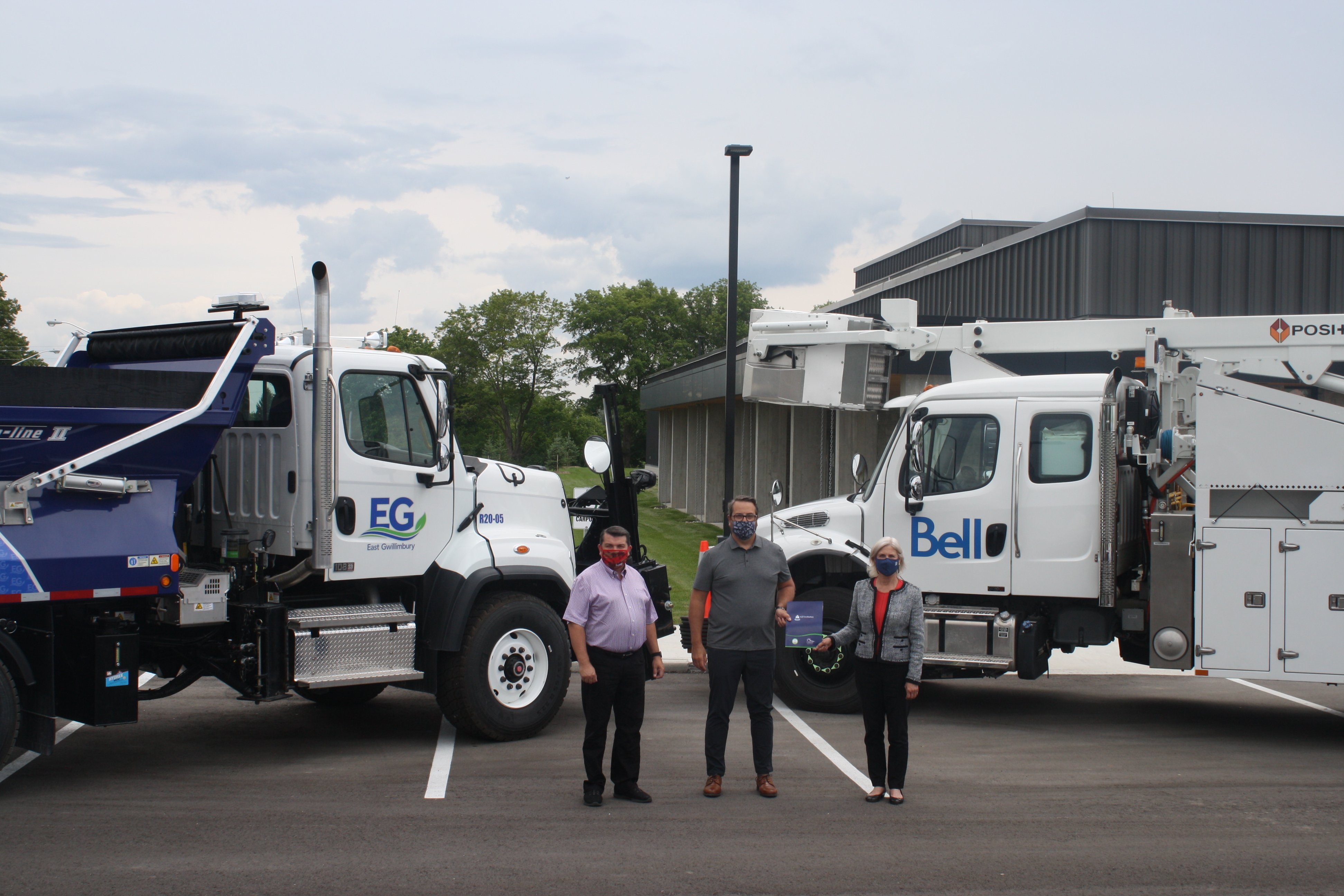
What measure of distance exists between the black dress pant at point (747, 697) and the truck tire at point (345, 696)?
145 inches

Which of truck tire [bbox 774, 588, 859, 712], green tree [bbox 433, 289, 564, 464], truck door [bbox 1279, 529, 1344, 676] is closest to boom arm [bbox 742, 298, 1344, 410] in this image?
truck door [bbox 1279, 529, 1344, 676]

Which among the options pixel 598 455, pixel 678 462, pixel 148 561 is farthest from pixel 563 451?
pixel 148 561

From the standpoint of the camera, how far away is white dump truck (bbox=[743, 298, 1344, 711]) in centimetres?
829

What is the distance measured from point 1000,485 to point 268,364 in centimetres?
560

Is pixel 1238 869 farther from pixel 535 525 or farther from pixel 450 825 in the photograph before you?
pixel 535 525

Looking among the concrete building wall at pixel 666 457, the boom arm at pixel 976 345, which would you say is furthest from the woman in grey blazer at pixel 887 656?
the concrete building wall at pixel 666 457

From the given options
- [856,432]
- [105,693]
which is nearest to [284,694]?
[105,693]

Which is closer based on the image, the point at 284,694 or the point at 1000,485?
the point at 284,694

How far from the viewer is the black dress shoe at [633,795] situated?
684 centimetres

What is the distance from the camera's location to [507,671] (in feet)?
27.3

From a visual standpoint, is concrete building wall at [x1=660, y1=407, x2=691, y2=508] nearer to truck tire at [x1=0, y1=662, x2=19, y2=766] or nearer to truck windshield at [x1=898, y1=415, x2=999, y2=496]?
truck windshield at [x1=898, y1=415, x2=999, y2=496]

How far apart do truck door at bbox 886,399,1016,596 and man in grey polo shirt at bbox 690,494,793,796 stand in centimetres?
268

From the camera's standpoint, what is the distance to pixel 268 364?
8.00m

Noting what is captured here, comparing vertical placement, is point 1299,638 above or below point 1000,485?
below
